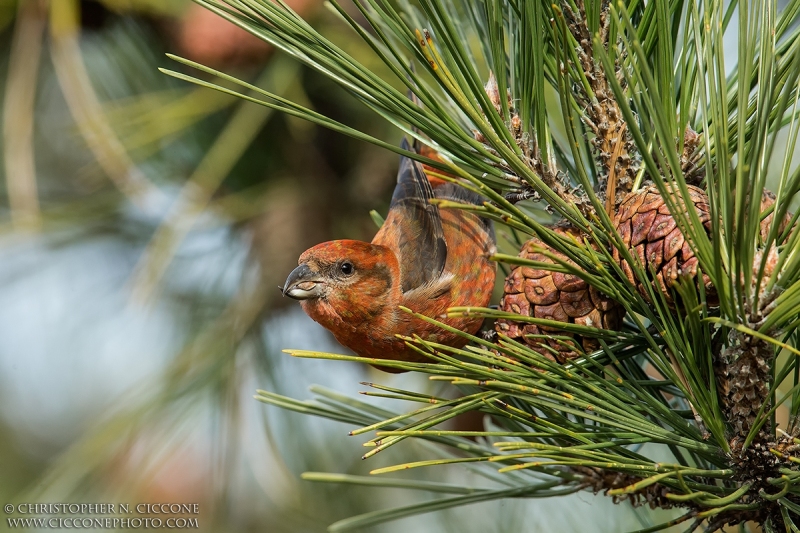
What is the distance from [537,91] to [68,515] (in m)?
2.03

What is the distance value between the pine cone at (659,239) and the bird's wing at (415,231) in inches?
41.6

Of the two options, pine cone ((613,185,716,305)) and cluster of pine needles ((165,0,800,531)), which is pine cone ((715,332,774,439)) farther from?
pine cone ((613,185,716,305))

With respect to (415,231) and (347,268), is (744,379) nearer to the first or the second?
(347,268)

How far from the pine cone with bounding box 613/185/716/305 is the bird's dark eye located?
0.94 meters

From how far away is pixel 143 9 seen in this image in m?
2.55

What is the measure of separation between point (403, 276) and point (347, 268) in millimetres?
254

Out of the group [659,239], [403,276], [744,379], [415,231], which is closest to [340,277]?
[403,276]

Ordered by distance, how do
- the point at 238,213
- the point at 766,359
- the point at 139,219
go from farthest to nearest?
the point at 139,219 → the point at 238,213 → the point at 766,359

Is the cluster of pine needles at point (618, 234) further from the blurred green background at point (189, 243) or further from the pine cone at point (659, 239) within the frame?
the blurred green background at point (189, 243)

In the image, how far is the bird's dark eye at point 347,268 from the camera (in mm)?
2004

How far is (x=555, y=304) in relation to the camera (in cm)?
139

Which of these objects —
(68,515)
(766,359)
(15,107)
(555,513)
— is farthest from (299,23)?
(555,513)

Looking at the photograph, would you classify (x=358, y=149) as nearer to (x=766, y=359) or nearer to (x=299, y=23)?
(x=299, y=23)

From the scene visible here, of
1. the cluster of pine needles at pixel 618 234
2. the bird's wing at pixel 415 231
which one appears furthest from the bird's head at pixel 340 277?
the cluster of pine needles at pixel 618 234
